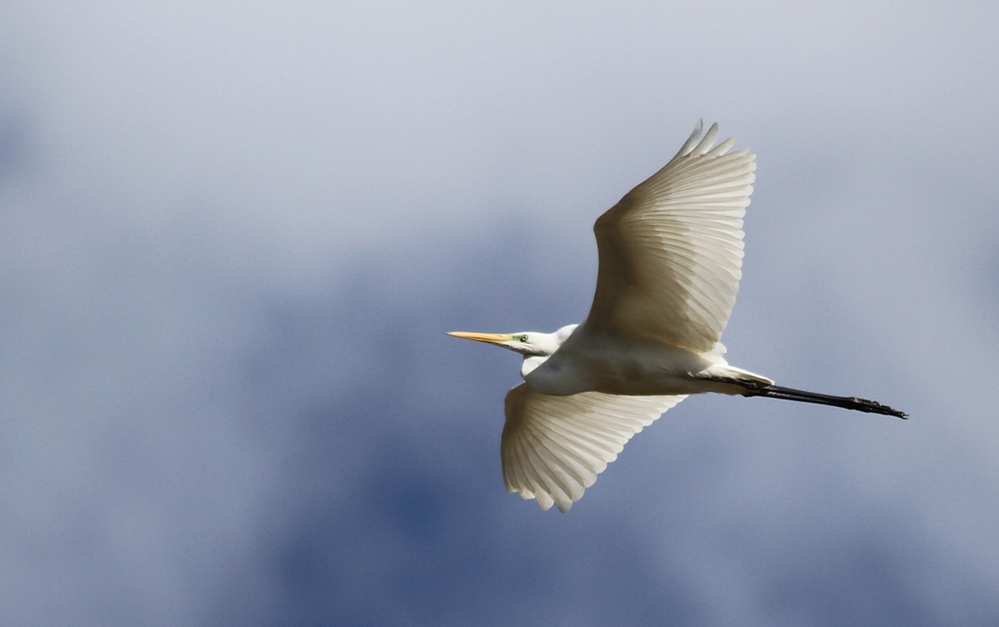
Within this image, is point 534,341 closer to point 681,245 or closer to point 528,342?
point 528,342

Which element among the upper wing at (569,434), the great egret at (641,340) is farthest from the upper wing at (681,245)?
the upper wing at (569,434)

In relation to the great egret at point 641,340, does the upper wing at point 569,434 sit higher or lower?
lower

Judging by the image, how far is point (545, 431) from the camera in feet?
39.4

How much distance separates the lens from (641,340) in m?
10.7

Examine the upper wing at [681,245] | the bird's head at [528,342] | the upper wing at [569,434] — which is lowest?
the upper wing at [569,434]

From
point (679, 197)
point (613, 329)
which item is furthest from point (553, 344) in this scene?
point (679, 197)

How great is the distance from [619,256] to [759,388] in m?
1.69

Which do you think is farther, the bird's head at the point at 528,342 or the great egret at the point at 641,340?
the bird's head at the point at 528,342

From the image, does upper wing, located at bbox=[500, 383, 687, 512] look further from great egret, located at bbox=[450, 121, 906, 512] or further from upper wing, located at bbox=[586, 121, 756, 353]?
upper wing, located at bbox=[586, 121, 756, 353]

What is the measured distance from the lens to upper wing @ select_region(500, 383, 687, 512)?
11.8 m

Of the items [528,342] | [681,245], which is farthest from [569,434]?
[681,245]

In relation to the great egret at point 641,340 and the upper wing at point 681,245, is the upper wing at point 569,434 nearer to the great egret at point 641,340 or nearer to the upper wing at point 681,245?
the great egret at point 641,340

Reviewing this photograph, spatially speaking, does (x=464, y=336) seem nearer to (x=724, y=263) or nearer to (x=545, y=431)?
(x=545, y=431)

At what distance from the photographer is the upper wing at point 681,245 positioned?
9.57 meters
